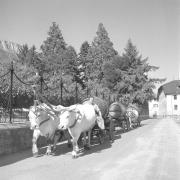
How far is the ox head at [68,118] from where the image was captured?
9.74 m

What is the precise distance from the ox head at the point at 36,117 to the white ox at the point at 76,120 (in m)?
0.65

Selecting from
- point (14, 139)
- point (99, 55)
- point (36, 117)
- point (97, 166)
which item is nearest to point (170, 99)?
point (99, 55)

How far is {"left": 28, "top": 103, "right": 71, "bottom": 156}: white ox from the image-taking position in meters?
9.92

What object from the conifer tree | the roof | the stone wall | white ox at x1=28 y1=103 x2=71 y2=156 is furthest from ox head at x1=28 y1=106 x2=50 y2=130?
the roof

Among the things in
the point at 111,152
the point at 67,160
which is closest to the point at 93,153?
the point at 111,152

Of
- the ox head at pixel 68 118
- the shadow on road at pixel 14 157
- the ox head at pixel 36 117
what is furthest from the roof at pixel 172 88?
the ox head at pixel 36 117

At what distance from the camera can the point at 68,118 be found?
995 centimetres

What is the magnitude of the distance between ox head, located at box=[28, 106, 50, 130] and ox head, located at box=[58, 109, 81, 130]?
654mm

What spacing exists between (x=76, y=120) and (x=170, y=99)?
95.6 metres

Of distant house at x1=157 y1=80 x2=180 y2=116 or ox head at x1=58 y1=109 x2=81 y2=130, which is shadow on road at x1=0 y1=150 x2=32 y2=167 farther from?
distant house at x1=157 y1=80 x2=180 y2=116

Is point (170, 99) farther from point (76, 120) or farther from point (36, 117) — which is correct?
point (36, 117)

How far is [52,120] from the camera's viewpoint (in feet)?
34.4

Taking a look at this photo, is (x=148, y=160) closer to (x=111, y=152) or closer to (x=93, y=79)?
(x=111, y=152)

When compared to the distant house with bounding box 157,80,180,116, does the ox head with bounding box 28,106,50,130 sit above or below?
below
